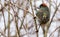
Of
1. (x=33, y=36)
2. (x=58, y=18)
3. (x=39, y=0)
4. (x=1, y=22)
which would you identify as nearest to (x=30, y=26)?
(x=33, y=36)

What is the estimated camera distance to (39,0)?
12.2ft

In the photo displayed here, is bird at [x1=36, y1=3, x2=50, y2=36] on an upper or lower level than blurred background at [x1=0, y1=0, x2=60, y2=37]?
lower

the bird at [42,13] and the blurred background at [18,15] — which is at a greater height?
the blurred background at [18,15]

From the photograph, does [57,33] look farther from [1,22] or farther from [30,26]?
[1,22]

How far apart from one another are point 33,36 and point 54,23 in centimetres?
62

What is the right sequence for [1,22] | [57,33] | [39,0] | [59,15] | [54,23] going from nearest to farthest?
[57,33] → [1,22] → [54,23] → [59,15] → [39,0]

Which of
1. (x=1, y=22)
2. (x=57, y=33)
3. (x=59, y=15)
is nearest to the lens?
(x=57, y=33)

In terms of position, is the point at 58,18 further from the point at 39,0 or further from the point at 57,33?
the point at 57,33

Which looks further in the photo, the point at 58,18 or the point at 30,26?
the point at 58,18

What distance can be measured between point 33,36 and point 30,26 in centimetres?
45

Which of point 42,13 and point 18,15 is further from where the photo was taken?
point 42,13

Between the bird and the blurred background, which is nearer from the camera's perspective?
the blurred background

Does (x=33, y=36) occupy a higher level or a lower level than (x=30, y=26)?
lower

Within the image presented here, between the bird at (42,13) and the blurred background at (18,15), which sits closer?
the blurred background at (18,15)
